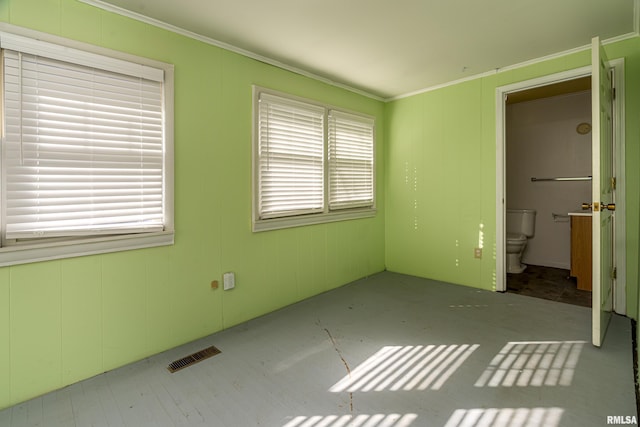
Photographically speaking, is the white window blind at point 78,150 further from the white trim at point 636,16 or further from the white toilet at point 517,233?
the white toilet at point 517,233

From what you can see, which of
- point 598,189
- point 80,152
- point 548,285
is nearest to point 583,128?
point 548,285

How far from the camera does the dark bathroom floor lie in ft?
10.8

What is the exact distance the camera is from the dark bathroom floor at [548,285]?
3.28 meters

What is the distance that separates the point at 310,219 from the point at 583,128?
3867 mm

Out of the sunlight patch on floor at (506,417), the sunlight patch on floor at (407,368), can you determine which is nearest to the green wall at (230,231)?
the sunlight patch on floor at (407,368)

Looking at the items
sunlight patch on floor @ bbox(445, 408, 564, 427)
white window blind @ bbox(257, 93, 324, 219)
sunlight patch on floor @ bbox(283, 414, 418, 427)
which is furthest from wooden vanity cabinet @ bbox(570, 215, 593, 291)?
sunlight patch on floor @ bbox(283, 414, 418, 427)

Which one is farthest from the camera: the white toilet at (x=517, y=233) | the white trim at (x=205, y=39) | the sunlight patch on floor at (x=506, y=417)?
the white toilet at (x=517, y=233)

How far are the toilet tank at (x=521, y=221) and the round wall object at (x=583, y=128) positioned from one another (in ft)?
3.80

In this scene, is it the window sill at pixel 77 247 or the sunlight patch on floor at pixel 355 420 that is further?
the window sill at pixel 77 247

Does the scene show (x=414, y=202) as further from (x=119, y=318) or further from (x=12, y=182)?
(x=12, y=182)

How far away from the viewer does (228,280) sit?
2.63 m

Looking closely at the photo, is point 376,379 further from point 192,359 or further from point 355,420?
point 192,359

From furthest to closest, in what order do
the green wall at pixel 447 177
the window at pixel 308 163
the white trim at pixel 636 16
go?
the green wall at pixel 447 177 → the window at pixel 308 163 → the white trim at pixel 636 16

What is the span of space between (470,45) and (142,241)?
2.93 metres
